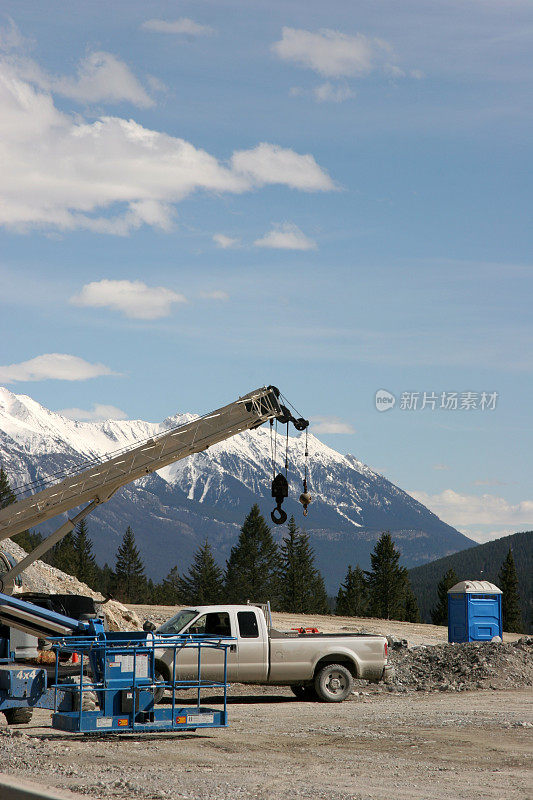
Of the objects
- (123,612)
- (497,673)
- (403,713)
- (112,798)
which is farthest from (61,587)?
(112,798)

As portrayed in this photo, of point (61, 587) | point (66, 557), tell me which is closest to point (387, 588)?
point (66, 557)

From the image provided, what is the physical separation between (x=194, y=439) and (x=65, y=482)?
3285mm

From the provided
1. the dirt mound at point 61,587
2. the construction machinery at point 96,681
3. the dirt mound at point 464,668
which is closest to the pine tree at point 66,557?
the dirt mound at point 61,587

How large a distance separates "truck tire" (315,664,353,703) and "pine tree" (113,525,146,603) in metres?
112

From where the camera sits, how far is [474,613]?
31391mm

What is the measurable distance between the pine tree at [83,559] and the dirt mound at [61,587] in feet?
230

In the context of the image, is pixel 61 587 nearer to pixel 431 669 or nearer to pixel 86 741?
pixel 431 669

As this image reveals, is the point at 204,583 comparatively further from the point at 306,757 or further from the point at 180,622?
the point at 306,757

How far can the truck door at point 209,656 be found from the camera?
20.0 meters

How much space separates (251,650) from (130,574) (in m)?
122

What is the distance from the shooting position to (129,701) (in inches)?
610

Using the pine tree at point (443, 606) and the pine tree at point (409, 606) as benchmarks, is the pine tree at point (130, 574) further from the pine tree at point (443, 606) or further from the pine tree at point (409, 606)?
the pine tree at point (443, 606)

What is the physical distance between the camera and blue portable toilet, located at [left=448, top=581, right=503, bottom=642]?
3127 centimetres

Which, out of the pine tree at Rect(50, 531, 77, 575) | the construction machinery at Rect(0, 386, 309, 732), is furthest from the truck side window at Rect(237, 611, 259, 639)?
the pine tree at Rect(50, 531, 77, 575)
